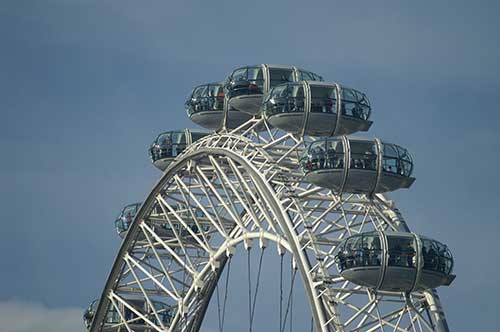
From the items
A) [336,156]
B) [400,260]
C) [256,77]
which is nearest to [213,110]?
[256,77]

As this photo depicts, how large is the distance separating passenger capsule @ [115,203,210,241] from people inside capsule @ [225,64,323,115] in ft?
32.7

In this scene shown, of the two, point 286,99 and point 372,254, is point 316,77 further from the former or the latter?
point 372,254

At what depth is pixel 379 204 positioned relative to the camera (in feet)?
265

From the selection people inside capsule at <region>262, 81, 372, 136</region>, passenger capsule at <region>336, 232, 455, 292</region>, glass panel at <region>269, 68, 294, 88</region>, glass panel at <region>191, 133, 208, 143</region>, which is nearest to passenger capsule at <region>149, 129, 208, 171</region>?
glass panel at <region>191, 133, 208, 143</region>

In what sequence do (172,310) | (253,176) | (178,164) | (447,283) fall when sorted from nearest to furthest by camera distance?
(447,283) → (253,176) → (178,164) → (172,310)

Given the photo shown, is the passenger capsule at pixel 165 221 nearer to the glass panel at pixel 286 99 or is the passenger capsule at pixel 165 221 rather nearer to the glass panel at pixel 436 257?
the glass panel at pixel 286 99

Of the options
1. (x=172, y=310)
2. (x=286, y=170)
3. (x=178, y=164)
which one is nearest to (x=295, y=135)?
(x=286, y=170)

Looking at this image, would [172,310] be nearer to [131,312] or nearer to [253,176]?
[131,312]

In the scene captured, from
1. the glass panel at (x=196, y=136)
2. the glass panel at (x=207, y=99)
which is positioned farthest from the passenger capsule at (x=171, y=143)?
the glass panel at (x=207, y=99)

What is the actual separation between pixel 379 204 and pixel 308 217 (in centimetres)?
332

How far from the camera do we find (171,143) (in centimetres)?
9706

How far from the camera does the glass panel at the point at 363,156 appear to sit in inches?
3034

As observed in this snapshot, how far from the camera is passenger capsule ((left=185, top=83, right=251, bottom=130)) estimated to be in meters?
91.5

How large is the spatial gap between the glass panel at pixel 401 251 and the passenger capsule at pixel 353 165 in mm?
4769
